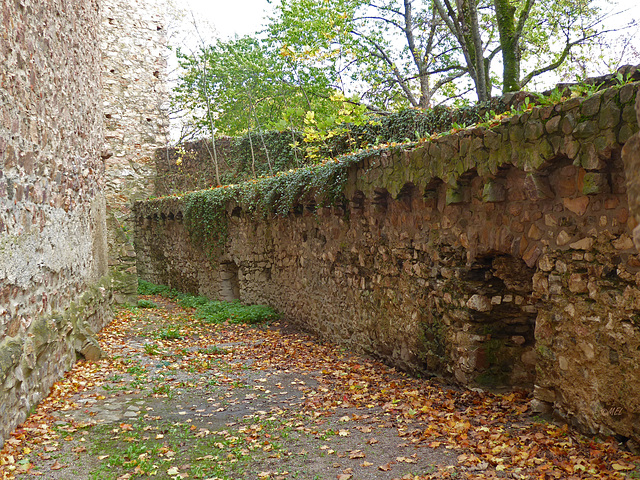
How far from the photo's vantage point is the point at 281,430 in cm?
443

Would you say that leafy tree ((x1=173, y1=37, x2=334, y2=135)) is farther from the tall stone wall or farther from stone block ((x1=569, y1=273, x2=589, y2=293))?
stone block ((x1=569, y1=273, x2=589, y2=293))

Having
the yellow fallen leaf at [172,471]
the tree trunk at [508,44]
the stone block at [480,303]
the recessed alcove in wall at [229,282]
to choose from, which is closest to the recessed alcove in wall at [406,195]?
the stone block at [480,303]

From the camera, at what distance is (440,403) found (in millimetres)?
4832

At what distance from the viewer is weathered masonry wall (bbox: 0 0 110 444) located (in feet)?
13.3

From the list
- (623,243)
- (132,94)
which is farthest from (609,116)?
(132,94)

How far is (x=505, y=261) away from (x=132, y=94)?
15.6 metres

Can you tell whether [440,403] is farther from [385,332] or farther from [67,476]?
[67,476]

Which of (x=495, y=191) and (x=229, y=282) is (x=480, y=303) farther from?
(x=229, y=282)

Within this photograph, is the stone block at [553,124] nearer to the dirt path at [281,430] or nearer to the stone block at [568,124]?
the stone block at [568,124]

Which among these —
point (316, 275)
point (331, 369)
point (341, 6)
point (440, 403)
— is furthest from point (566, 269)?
point (341, 6)

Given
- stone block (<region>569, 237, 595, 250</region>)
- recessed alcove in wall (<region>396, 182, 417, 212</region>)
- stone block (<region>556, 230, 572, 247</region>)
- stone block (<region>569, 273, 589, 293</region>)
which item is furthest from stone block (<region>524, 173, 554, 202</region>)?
recessed alcove in wall (<region>396, 182, 417, 212</region>)

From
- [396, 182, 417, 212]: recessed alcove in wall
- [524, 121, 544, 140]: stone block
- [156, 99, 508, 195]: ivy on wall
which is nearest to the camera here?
[524, 121, 544, 140]: stone block

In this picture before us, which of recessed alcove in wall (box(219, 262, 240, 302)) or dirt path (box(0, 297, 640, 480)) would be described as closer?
dirt path (box(0, 297, 640, 480))

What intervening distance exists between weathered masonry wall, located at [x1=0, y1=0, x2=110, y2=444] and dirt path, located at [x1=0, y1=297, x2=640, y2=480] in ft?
1.27
